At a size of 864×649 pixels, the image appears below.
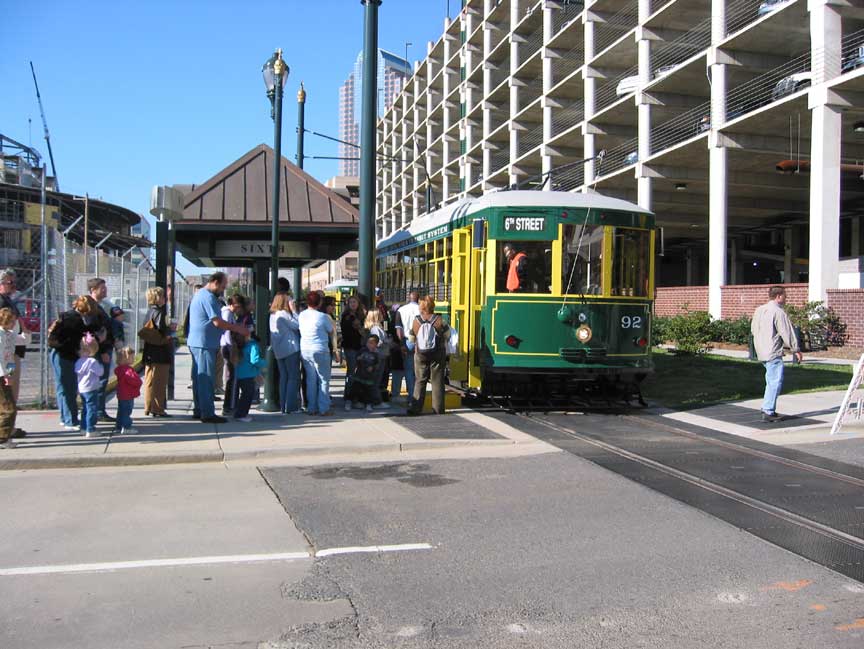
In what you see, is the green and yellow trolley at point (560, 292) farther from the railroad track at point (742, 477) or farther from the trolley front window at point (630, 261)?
the railroad track at point (742, 477)

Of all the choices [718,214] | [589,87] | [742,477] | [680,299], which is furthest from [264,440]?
[589,87]

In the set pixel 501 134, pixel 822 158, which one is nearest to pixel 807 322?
pixel 822 158

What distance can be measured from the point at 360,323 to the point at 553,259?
308cm

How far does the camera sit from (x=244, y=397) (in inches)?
433

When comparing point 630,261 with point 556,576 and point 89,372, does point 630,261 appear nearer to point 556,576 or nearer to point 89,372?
point 89,372

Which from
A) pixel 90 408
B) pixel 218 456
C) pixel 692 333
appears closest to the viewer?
pixel 218 456

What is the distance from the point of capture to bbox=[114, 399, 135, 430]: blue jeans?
31.9ft

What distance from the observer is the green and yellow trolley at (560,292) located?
11750mm

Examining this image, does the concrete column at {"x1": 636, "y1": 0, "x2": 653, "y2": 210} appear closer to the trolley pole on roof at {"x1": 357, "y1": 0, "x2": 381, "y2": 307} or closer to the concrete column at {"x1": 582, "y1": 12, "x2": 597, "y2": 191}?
the concrete column at {"x1": 582, "y1": 12, "x2": 597, "y2": 191}

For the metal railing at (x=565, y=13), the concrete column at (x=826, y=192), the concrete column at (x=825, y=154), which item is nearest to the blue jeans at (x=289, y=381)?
the concrete column at (x=825, y=154)

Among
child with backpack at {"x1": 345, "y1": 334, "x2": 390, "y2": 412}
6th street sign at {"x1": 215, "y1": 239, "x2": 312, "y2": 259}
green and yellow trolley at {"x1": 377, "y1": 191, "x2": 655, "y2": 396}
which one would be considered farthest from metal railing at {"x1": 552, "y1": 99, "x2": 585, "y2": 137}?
child with backpack at {"x1": 345, "y1": 334, "x2": 390, "y2": 412}

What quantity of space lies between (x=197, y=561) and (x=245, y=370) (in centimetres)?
585

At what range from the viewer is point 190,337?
10258 mm

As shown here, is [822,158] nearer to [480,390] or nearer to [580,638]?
[480,390]
